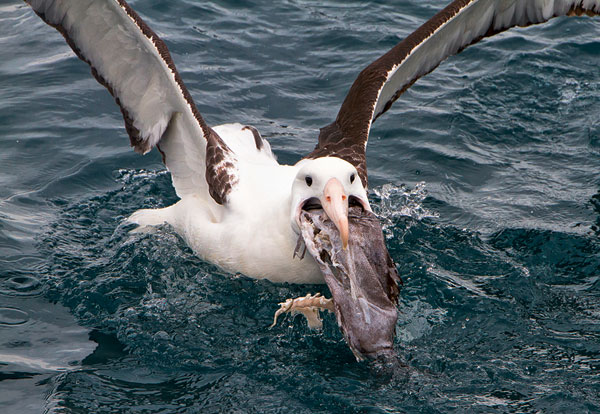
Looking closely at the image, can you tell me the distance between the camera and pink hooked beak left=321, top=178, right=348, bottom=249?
520 centimetres

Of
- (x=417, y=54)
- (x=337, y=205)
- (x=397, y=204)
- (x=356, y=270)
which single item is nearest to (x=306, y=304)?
(x=356, y=270)

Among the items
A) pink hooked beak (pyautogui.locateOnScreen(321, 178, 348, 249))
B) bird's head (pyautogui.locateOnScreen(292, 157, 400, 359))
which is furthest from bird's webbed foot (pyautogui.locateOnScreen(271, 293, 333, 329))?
pink hooked beak (pyautogui.locateOnScreen(321, 178, 348, 249))

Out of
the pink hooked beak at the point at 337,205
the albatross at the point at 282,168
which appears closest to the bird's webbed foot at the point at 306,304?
the albatross at the point at 282,168

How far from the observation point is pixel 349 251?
545 cm

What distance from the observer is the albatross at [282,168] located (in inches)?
213

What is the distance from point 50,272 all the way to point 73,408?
1.82 meters

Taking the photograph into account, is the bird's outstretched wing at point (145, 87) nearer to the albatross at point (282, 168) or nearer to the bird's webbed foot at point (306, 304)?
the albatross at point (282, 168)

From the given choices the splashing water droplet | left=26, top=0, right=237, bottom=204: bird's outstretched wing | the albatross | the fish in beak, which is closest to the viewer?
the fish in beak

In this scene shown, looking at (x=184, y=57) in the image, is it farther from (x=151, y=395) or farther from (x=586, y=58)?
(x=151, y=395)

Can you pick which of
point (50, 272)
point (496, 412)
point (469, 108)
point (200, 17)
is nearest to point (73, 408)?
point (50, 272)

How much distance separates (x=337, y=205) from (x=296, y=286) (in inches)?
49.6

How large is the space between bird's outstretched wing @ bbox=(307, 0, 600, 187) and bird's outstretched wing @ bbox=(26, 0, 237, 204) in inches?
40.0

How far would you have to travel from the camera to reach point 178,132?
23.7 feet

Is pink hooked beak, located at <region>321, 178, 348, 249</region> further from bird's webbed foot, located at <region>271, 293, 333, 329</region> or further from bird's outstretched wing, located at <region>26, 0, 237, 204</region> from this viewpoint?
bird's outstretched wing, located at <region>26, 0, 237, 204</region>
